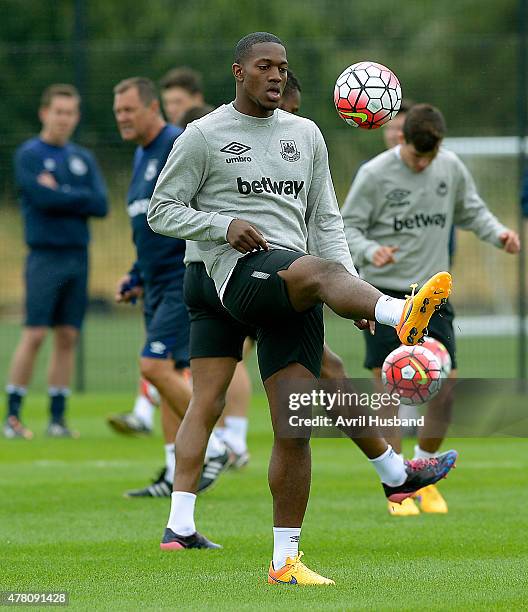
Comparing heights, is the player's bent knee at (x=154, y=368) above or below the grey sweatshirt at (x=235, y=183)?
below

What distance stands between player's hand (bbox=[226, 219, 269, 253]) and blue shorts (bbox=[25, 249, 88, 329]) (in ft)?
22.2

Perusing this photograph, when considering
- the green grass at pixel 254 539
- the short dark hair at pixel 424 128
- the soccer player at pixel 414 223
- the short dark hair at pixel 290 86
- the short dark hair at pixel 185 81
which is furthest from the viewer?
the short dark hair at pixel 185 81

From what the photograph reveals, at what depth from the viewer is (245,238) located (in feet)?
18.4

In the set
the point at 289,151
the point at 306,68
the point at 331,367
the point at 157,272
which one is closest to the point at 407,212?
the point at 157,272

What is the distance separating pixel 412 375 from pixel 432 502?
5.73ft

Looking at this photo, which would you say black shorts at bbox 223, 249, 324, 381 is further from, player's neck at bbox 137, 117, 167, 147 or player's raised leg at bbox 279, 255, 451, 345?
player's neck at bbox 137, 117, 167, 147

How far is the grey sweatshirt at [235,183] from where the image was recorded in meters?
5.88

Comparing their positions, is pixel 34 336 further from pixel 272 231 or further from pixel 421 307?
pixel 421 307

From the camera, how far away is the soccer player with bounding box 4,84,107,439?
40.0ft

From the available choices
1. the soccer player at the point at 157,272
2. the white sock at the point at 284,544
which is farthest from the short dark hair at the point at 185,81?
the white sock at the point at 284,544

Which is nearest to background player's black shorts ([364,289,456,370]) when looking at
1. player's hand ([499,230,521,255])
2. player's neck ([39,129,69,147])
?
player's hand ([499,230,521,255])

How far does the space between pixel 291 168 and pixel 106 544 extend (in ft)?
7.10

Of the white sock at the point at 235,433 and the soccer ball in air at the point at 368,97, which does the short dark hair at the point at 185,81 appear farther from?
the soccer ball in air at the point at 368,97

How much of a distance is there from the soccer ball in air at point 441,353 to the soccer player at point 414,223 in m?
0.26
